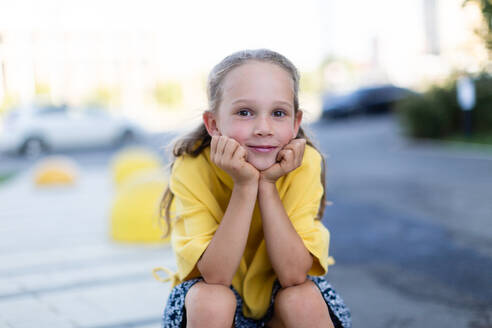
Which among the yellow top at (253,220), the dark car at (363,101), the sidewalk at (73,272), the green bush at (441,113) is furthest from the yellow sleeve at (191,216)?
the dark car at (363,101)

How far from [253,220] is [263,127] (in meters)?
0.46

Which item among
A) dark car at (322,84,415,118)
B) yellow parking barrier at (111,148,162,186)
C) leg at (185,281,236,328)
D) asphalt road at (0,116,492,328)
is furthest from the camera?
dark car at (322,84,415,118)

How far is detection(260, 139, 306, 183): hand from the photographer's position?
1.98 metres

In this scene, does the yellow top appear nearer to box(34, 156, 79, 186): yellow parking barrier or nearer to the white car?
box(34, 156, 79, 186): yellow parking barrier

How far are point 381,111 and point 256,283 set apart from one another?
1981 cm

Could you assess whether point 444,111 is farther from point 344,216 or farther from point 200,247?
point 200,247

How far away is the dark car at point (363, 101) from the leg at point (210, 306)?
18957 millimetres

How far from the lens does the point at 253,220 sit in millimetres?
2230

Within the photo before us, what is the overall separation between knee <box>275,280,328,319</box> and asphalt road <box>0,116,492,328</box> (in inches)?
32.1

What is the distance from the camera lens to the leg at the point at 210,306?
186 centimetres

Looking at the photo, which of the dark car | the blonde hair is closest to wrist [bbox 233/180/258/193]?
the blonde hair

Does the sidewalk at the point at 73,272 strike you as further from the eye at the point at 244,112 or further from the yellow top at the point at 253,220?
the eye at the point at 244,112

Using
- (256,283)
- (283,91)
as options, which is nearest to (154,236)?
(256,283)

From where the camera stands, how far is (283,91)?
6.75ft
